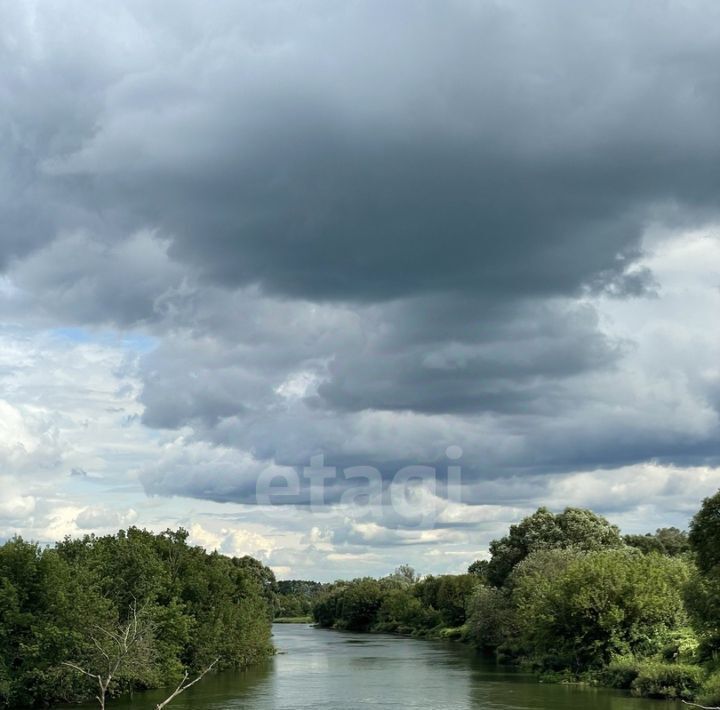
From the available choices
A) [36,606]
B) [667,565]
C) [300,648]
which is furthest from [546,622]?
[300,648]

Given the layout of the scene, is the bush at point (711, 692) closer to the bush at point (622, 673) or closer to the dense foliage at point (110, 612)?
the bush at point (622, 673)

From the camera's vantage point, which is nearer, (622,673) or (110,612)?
(110,612)

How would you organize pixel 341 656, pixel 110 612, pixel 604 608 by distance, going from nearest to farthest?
pixel 110 612 < pixel 604 608 < pixel 341 656

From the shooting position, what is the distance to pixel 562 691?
62938 millimetres

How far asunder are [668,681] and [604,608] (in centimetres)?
1158

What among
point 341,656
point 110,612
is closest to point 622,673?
point 110,612

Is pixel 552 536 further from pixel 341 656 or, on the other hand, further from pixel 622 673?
pixel 622 673

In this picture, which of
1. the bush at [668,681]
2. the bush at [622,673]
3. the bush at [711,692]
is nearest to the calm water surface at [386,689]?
the bush at [668,681]

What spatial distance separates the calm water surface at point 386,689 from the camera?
56781 millimetres

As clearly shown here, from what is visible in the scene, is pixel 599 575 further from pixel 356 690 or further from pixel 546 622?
pixel 356 690

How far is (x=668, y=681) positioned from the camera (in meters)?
58.2

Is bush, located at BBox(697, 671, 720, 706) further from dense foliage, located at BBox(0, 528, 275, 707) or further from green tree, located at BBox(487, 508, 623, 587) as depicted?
green tree, located at BBox(487, 508, 623, 587)

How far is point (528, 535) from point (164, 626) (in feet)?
165

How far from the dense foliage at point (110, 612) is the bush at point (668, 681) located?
32.8 meters
